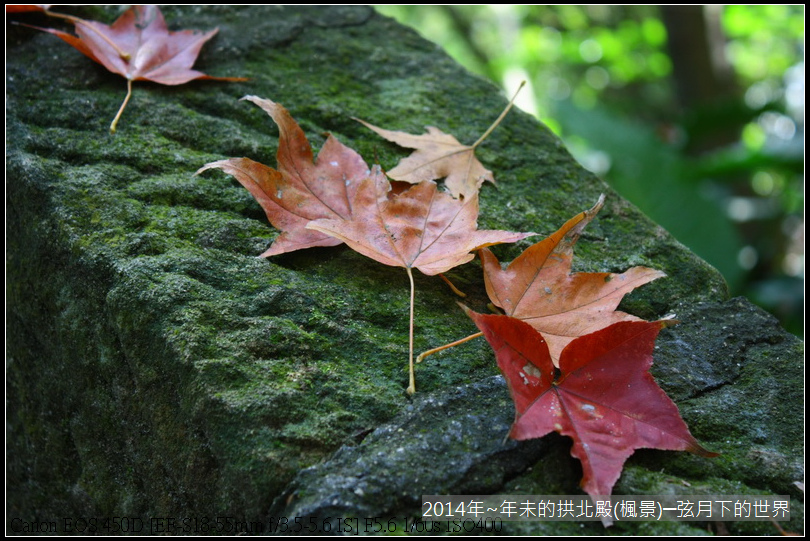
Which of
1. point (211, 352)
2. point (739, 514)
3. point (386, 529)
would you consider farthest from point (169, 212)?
point (739, 514)

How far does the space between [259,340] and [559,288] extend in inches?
16.5

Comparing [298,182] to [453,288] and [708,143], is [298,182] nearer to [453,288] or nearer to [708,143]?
Answer: [453,288]

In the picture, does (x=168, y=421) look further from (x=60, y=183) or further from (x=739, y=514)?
(x=739, y=514)

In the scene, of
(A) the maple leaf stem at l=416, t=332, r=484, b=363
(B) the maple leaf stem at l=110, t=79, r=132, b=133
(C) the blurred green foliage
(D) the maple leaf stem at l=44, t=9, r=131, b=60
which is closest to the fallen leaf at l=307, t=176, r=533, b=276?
(A) the maple leaf stem at l=416, t=332, r=484, b=363

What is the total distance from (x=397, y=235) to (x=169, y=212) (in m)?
0.37

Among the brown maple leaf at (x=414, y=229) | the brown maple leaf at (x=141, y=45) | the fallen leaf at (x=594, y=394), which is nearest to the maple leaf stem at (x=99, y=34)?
the brown maple leaf at (x=141, y=45)

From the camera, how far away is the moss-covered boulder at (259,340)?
72 cm

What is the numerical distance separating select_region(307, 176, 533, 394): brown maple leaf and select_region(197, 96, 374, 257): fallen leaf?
0.16 ft

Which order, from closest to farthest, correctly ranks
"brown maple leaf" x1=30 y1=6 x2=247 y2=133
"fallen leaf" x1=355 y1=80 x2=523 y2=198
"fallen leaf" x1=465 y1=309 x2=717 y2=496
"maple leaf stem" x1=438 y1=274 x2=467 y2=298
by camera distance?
1. "fallen leaf" x1=465 y1=309 x2=717 y2=496
2. "maple leaf stem" x1=438 y1=274 x2=467 y2=298
3. "fallen leaf" x1=355 y1=80 x2=523 y2=198
4. "brown maple leaf" x1=30 y1=6 x2=247 y2=133

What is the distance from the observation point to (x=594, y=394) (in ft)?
2.49

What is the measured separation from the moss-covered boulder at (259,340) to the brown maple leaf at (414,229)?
66mm

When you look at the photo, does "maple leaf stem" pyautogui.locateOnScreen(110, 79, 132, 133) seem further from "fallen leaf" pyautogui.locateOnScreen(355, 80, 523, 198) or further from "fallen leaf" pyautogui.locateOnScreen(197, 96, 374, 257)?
"fallen leaf" pyautogui.locateOnScreen(355, 80, 523, 198)

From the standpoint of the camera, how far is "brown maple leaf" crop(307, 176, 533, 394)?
0.91 m

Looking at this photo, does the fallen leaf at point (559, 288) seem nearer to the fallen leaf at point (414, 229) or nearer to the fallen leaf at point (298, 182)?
the fallen leaf at point (414, 229)
